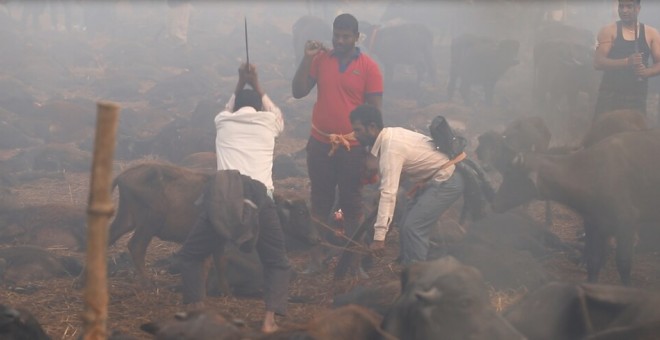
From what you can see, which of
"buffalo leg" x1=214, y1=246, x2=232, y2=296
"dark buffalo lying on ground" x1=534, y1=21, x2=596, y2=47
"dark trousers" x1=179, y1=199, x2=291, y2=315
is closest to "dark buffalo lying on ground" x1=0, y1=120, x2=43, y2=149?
"buffalo leg" x1=214, y1=246, x2=232, y2=296

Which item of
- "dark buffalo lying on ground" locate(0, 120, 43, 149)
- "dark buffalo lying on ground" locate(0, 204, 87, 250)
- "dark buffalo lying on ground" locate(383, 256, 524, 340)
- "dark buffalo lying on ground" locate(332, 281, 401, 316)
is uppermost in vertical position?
"dark buffalo lying on ground" locate(383, 256, 524, 340)

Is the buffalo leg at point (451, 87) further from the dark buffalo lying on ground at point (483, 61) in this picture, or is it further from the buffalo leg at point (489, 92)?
the buffalo leg at point (489, 92)

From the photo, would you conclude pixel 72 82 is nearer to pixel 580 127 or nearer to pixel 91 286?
pixel 580 127

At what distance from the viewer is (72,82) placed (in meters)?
25.2

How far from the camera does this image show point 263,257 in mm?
7684

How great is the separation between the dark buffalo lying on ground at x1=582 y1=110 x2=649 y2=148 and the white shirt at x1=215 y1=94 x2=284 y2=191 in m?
4.45

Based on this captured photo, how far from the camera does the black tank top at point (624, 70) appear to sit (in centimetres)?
1066

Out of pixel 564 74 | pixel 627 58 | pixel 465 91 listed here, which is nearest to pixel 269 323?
pixel 627 58

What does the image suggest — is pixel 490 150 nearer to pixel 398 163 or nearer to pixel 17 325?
pixel 398 163

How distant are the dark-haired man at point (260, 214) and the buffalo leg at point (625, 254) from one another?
11.1ft

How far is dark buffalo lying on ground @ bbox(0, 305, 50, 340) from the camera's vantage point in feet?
16.8

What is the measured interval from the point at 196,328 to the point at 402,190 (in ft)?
21.6

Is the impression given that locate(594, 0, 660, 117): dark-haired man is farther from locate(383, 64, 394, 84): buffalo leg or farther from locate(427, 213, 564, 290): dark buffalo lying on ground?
locate(383, 64, 394, 84): buffalo leg

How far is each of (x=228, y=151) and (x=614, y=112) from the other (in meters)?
5.05
